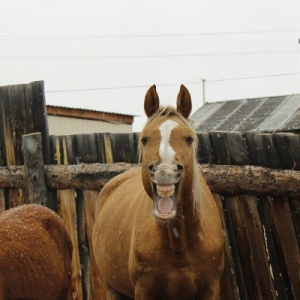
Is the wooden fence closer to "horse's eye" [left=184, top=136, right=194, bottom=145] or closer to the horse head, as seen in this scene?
the horse head

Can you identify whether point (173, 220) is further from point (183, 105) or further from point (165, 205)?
point (183, 105)

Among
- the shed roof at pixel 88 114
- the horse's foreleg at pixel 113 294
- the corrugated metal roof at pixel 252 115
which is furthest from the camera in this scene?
the corrugated metal roof at pixel 252 115

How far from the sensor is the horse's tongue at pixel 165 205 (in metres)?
3.84

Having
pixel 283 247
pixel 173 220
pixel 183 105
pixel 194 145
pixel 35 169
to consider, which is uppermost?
pixel 35 169

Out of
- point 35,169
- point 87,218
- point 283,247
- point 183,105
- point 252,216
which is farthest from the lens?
point 35,169

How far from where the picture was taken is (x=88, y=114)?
17625mm

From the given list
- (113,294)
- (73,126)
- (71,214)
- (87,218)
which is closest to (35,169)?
(71,214)

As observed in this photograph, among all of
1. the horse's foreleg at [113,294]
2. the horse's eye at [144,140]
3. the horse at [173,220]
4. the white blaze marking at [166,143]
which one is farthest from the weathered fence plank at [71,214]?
the white blaze marking at [166,143]

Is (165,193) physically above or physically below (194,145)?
below

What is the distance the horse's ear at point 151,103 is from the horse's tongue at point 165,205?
2.93ft

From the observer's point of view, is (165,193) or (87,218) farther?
(87,218)

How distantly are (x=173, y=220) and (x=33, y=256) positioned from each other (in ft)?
3.91

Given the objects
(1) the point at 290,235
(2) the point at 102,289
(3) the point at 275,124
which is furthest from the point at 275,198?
(3) the point at 275,124

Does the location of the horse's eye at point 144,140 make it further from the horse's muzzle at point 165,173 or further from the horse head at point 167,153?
the horse's muzzle at point 165,173
